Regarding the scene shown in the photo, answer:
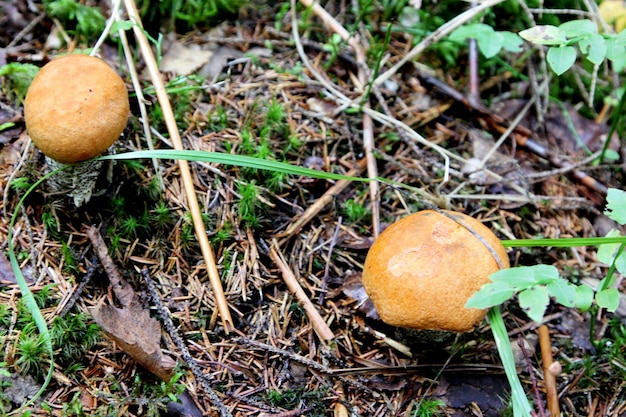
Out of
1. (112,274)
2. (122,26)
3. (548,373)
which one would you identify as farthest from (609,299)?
(122,26)

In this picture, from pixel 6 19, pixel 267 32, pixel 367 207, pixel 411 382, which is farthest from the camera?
pixel 267 32

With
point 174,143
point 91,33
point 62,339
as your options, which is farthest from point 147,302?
point 91,33

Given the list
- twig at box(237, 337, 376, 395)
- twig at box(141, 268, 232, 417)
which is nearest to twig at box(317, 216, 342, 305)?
twig at box(237, 337, 376, 395)

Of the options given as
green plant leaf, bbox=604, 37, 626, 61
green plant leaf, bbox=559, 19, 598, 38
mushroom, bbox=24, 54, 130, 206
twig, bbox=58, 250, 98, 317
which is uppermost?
green plant leaf, bbox=559, 19, 598, 38

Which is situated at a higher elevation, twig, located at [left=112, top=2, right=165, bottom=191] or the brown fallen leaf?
twig, located at [left=112, top=2, right=165, bottom=191]

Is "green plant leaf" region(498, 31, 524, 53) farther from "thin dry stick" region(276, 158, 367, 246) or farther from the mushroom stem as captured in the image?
the mushroom stem

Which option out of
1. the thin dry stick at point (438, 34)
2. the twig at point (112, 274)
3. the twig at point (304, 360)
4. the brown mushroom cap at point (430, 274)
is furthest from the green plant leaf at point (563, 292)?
the twig at point (112, 274)

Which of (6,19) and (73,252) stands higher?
(6,19)

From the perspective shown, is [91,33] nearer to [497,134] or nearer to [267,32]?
[267,32]
